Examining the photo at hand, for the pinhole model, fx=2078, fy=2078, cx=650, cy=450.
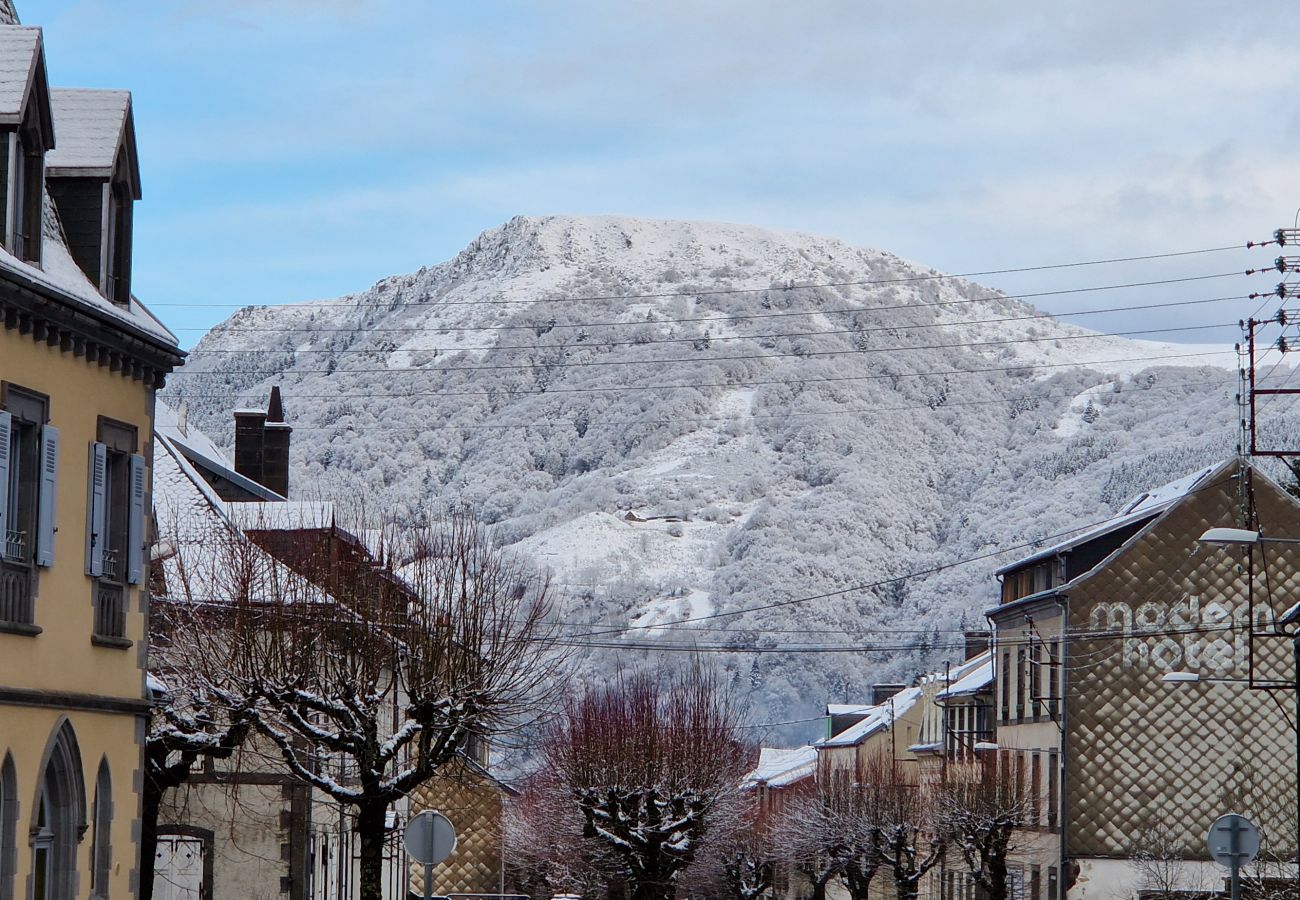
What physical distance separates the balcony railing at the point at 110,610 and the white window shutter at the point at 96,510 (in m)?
0.36

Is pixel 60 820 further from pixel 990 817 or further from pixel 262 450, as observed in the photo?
pixel 262 450

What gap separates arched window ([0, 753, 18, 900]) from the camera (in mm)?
20562

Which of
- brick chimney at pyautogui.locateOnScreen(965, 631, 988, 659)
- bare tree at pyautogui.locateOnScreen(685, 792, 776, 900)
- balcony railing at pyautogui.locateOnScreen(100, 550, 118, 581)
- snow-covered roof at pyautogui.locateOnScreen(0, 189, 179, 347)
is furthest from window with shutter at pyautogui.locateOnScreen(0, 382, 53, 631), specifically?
brick chimney at pyautogui.locateOnScreen(965, 631, 988, 659)

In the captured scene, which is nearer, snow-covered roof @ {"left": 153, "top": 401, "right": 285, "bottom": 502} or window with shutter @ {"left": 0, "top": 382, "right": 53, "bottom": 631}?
window with shutter @ {"left": 0, "top": 382, "right": 53, "bottom": 631}

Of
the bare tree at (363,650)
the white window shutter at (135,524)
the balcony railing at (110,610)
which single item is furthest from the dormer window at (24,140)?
the bare tree at (363,650)

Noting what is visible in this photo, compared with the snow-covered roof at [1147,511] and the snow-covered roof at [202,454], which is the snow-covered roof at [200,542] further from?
the snow-covered roof at [1147,511]

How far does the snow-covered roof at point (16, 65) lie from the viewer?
20.6 meters

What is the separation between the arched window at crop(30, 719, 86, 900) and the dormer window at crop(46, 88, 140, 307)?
5307 mm

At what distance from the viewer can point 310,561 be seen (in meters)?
34.6

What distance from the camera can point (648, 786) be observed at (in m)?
52.5

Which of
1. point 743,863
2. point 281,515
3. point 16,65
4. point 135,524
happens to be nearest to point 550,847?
point 281,515

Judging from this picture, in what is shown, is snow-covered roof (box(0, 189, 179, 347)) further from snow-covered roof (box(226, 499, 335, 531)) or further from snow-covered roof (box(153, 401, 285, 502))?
snow-covered roof (box(153, 401, 285, 502))

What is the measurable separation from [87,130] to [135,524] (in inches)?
182

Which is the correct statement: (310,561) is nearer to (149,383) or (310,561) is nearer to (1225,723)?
(149,383)
